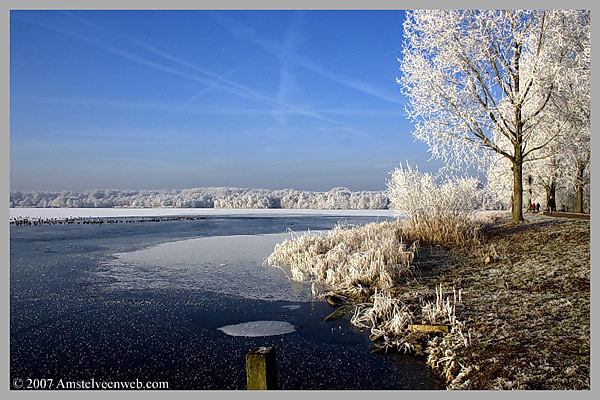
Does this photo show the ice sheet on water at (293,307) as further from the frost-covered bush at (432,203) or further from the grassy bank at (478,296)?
the frost-covered bush at (432,203)

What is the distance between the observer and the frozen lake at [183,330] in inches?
188

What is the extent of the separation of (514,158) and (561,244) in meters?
3.93

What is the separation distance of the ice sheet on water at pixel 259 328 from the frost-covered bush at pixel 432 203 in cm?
738

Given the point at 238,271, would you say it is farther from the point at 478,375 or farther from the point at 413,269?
the point at 478,375

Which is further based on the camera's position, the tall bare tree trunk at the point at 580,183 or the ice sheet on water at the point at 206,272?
the tall bare tree trunk at the point at 580,183

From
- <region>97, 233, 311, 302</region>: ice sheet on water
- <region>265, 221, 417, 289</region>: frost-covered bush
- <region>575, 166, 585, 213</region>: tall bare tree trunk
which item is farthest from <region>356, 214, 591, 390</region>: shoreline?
<region>575, 166, 585, 213</region>: tall bare tree trunk

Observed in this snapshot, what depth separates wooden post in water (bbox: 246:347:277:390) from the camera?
342cm

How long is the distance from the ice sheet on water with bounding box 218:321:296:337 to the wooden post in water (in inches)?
98.1

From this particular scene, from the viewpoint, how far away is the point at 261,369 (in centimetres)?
343

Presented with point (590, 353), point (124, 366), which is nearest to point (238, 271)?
point (124, 366)

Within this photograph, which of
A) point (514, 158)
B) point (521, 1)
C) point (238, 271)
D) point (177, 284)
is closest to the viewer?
point (521, 1)

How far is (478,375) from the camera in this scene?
437 cm

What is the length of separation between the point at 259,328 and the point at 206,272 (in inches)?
170

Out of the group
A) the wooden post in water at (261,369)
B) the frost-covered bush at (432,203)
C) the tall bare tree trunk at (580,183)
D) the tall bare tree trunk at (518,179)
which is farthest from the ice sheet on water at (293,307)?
the tall bare tree trunk at (580,183)
